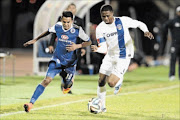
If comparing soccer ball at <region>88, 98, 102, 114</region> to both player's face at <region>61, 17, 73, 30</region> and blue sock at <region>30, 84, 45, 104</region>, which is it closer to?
blue sock at <region>30, 84, 45, 104</region>

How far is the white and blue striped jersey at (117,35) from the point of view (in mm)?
10664

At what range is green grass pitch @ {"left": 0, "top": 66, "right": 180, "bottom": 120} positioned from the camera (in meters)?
10.5

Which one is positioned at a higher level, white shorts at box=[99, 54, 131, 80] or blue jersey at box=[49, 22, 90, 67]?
blue jersey at box=[49, 22, 90, 67]

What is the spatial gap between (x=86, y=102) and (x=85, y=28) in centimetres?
1066

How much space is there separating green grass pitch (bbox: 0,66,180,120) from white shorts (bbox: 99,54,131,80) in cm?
83

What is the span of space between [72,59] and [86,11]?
10716 millimetres

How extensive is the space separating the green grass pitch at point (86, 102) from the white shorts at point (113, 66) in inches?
32.5

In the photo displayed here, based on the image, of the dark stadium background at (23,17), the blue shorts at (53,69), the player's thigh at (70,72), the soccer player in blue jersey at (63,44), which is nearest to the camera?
the soccer player in blue jersey at (63,44)

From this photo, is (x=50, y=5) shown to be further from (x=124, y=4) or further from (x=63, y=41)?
(x=124, y=4)

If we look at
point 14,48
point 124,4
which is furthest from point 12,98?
point 14,48

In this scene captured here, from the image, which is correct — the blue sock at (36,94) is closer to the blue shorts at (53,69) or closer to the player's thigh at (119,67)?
the blue shorts at (53,69)

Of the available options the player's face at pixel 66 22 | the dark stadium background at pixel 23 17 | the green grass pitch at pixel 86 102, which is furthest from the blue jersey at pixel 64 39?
the dark stadium background at pixel 23 17

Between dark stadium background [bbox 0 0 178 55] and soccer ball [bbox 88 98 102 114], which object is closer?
soccer ball [bbox 88 98 102 114]

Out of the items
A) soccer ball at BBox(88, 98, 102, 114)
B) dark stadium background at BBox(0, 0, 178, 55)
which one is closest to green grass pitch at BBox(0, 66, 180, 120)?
soccer ball at BBox(88, 98, 102, 114)
